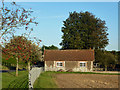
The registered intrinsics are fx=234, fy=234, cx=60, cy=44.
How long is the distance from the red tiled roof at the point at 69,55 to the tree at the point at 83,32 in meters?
11.0

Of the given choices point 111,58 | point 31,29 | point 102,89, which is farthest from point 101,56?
point 31,29

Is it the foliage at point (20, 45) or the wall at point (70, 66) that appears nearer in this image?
the foliage at point (20, 45)

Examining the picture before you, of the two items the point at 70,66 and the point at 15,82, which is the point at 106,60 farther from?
the point at 15,82

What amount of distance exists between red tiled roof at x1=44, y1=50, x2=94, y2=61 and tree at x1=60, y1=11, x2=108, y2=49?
433 inches

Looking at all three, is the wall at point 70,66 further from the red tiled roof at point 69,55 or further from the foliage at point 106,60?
the foliage at point 106,60

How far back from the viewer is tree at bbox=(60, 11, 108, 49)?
69562 mm

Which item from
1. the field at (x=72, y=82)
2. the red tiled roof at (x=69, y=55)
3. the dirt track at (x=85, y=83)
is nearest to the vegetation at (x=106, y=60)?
the red tiled roof at (x=69, y=55)

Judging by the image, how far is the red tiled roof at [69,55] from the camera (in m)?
55.0

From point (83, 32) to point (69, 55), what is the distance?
16.0 meters

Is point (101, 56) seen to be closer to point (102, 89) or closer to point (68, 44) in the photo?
point (68, 44)

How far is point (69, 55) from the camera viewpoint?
187ft

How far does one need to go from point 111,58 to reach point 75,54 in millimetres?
13398

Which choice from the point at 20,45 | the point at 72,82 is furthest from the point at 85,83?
the point at 20,45

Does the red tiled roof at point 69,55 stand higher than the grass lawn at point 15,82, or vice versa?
the red tiled roof at point 69,55
